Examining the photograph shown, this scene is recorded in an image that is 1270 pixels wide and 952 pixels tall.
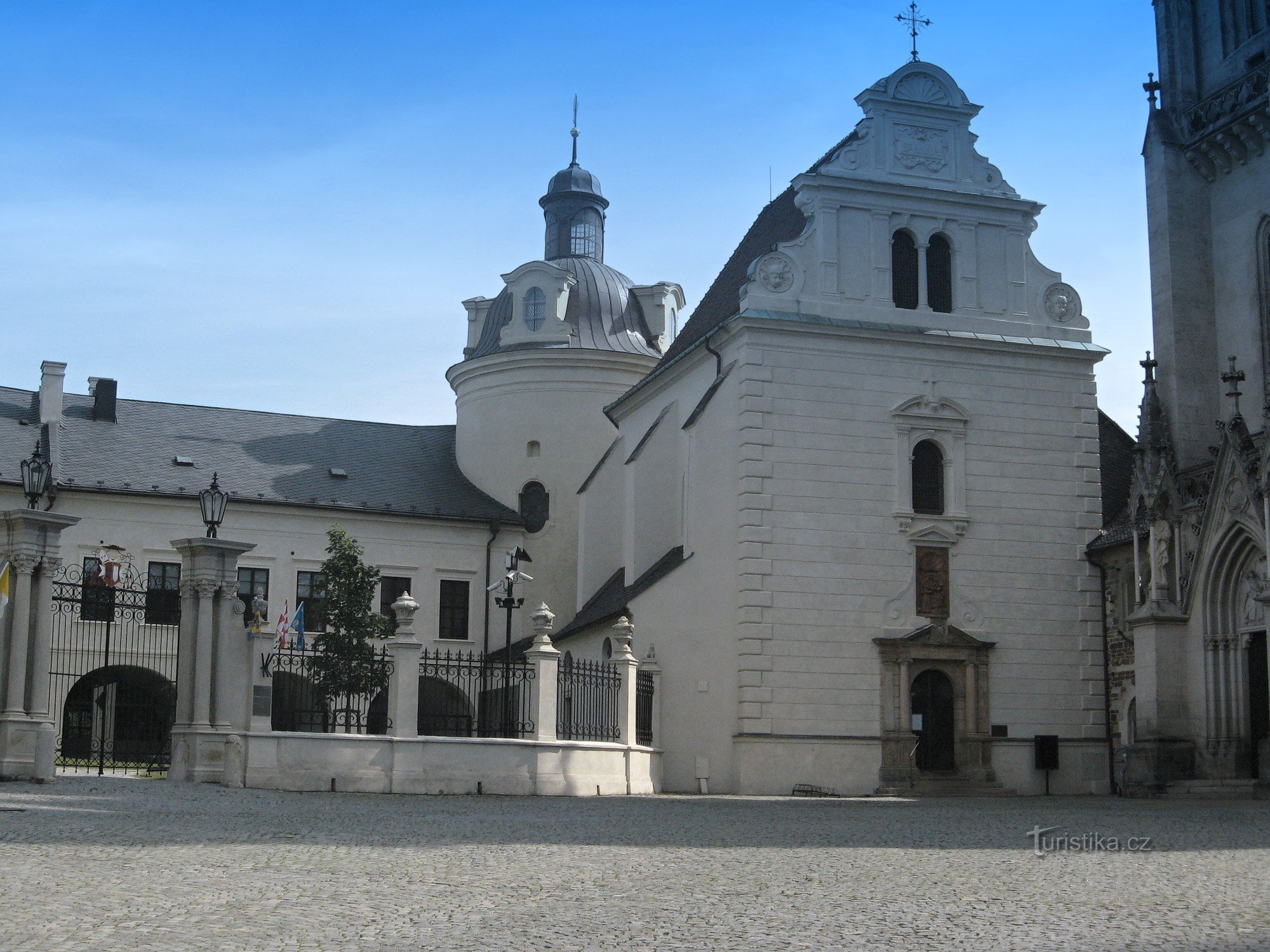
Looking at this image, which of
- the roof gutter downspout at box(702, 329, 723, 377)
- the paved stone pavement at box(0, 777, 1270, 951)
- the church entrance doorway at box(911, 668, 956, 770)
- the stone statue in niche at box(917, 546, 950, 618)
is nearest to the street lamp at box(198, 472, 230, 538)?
the paved stone pavement at box(0, 777, 1270, 951)

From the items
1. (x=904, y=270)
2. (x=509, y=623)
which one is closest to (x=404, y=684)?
(x=509, y=623)

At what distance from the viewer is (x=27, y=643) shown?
67.7ft

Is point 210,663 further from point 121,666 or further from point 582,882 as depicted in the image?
point 121,666

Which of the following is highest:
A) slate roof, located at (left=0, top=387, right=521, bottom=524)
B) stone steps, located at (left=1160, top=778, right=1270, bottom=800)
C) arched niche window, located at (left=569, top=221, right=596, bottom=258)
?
arched niche window, located at (left=569, top=221, right=596, bottom=258)

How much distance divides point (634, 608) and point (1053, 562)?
344 inches

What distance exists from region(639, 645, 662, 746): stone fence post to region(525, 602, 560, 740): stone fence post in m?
5.20

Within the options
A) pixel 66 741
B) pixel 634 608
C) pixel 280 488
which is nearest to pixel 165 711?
pixel 66 741

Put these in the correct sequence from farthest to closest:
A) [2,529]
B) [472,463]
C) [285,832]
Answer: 1. [472,463]
2. [2,529]
3. [285,832]

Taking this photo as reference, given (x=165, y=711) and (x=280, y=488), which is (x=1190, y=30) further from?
(x=165, y=711)

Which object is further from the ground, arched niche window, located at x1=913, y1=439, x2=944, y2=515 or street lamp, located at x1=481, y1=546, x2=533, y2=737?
arched niche window, located at x1=913, y1=439, x2=944, y2=515

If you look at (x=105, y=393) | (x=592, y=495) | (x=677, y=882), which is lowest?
(x=677, y=882)

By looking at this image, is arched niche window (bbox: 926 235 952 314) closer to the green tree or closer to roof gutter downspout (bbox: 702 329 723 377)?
roof gutter downspout (bbox: 702 329 723 377)

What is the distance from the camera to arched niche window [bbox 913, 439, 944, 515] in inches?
1256

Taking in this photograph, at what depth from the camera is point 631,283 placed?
48.3m
